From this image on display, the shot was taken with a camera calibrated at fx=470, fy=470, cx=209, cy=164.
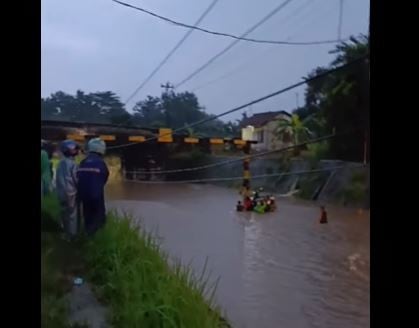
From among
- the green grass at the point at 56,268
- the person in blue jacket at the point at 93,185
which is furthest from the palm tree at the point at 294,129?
the green grass at the point at 56,268

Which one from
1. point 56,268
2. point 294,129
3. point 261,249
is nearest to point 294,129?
point 294,129

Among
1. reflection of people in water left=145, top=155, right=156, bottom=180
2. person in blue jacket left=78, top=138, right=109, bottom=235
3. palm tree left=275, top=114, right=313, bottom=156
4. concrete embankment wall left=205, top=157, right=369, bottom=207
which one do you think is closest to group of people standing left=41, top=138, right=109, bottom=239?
person in blue jacket left=78, top=138, right=109, bottom=235

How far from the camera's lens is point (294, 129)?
124cm

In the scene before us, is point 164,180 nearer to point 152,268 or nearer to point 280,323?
point 152,268

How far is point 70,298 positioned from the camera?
0.99 m

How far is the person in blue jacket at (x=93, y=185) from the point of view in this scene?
109 cm

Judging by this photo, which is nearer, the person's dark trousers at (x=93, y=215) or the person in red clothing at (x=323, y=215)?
the person's dark trousers at (x=93, y=215)

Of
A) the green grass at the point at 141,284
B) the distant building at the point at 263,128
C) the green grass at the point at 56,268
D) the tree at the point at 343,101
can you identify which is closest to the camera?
the green grass at the point at 56,268

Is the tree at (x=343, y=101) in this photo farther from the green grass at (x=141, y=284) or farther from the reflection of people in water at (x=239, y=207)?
the green grass at (x=141, y=284)

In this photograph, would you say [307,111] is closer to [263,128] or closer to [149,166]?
[263,128]
